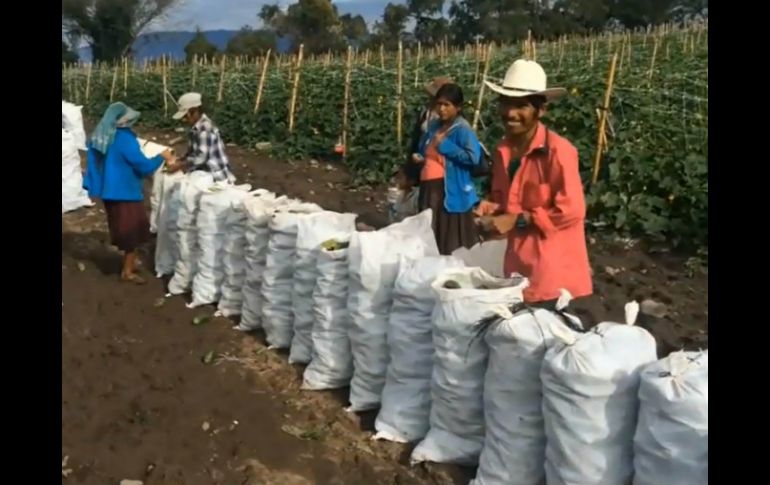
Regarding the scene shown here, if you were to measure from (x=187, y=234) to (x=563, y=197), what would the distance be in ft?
12.3

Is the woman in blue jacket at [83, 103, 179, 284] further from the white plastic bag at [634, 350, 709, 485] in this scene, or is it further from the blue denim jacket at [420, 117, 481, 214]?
the white plastic bag at [634, 350, 709, 485]

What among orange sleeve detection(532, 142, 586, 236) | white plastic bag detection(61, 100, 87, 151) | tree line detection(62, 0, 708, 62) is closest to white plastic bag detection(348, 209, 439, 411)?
orange sleeve detection(532, 142, 586, 236)

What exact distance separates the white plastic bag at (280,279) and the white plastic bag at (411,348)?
1.29 meters

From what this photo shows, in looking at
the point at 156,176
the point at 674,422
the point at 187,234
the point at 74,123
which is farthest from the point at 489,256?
the point at 74,123

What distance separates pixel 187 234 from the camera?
253 inches

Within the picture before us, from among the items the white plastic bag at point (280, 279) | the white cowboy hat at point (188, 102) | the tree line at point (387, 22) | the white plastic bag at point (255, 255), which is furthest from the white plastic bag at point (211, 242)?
the tree line at point (387, 22)

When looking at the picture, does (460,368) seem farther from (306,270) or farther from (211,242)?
(211,242)

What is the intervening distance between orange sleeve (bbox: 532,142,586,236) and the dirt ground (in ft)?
3.33

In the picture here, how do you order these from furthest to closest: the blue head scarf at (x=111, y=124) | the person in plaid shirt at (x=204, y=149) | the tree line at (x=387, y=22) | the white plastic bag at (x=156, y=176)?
the tree line at (x=387, y=22), the white plastic bag at (x=156, y=176), the person in plaid shirt at (x=204, y=149), the blue head scarf at (x=111, y=124)

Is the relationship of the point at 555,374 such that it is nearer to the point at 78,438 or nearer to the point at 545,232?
the point at 545,232

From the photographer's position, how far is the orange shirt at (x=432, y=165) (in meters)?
5.56

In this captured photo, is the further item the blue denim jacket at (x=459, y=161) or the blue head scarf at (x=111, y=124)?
the blue head scarf at (x=111, y=124)

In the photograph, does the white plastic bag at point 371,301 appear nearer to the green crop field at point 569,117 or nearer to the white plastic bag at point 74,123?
the green crop field at point 569,117

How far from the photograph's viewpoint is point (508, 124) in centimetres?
352
